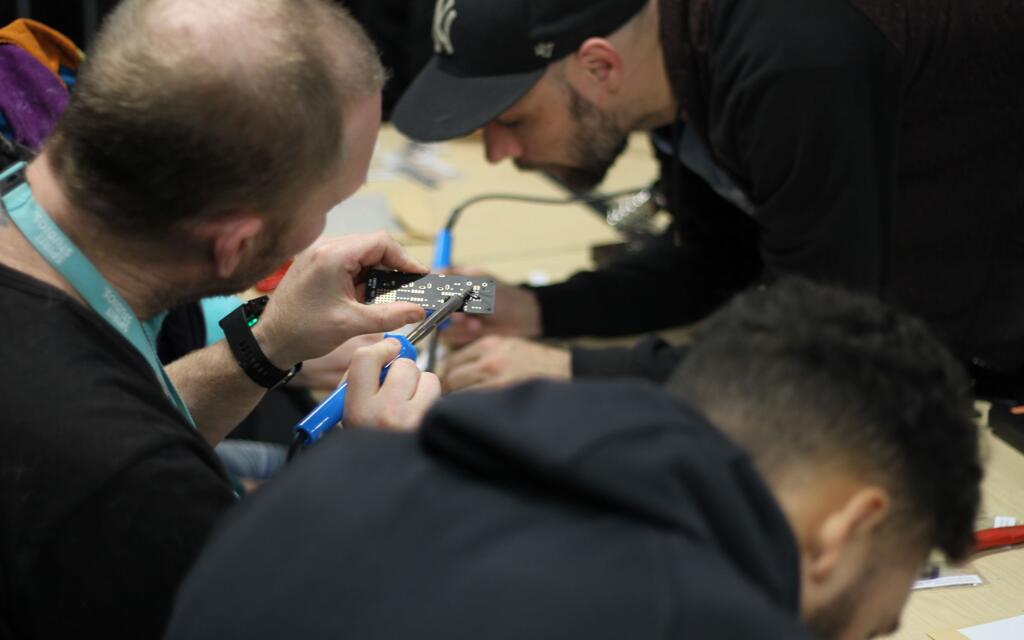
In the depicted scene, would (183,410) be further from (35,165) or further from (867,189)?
(867,189)

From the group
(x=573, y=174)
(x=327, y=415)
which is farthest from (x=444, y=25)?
(x=327, y=415)

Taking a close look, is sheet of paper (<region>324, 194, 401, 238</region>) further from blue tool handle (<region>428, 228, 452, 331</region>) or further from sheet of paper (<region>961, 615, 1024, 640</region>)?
sheet of paper (<region>961, 615, 1024, 640</region>)

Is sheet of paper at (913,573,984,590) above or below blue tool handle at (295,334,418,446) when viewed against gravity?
below

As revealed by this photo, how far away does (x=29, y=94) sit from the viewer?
1.35m

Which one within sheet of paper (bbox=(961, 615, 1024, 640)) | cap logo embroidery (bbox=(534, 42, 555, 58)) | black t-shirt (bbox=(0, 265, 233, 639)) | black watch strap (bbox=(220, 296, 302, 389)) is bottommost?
sheet of paper (bbox=(961, 615, 1024, 640))

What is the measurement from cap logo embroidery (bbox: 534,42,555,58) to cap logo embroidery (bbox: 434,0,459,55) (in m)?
0.13

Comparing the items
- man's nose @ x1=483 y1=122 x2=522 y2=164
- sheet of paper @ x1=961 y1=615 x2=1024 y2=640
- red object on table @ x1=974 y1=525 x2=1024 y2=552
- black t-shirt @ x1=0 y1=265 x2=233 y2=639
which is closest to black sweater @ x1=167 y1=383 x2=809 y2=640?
black t-shirt @ x1=0 y1=265 x2=233 y2=639

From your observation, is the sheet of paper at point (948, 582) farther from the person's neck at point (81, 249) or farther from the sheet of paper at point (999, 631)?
the person's neck at point (81, 249)

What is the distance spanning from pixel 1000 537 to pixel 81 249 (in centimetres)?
95

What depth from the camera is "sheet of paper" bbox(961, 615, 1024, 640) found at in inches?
39.6

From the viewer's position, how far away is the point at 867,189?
1379mm

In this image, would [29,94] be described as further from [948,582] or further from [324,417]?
[948,582]

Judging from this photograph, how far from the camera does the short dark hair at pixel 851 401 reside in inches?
25.1

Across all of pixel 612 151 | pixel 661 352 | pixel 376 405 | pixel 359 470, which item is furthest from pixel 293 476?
pixel 612 151
